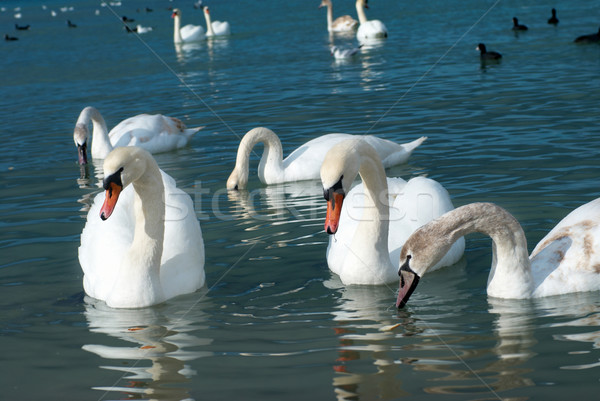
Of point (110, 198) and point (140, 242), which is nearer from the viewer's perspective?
point (110, 198)

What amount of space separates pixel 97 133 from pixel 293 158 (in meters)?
4.03

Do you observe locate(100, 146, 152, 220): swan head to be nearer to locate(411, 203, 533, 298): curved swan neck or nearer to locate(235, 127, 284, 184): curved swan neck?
locate(411, 203, 533, 298): curved swan neck

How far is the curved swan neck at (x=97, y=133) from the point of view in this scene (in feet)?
46.1

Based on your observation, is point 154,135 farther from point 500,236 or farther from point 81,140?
point 500,236

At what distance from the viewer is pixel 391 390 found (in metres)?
5.30

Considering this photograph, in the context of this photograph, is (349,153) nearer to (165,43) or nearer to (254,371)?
(254,371)

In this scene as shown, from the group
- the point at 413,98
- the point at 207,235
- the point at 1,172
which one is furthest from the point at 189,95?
the point at 207,235

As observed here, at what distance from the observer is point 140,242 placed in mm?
7031

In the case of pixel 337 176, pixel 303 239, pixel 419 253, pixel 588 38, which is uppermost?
pixel 588 38

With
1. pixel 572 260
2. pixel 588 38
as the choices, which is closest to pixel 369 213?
pixel 572 260

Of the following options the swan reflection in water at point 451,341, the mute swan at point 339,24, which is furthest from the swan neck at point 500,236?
the mute swan at point 339,24

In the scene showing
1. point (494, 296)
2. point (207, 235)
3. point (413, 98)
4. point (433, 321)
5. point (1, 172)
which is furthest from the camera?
point (413, 98)

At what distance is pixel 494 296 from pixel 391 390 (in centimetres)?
179

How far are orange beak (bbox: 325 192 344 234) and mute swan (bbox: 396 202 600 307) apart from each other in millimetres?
540
